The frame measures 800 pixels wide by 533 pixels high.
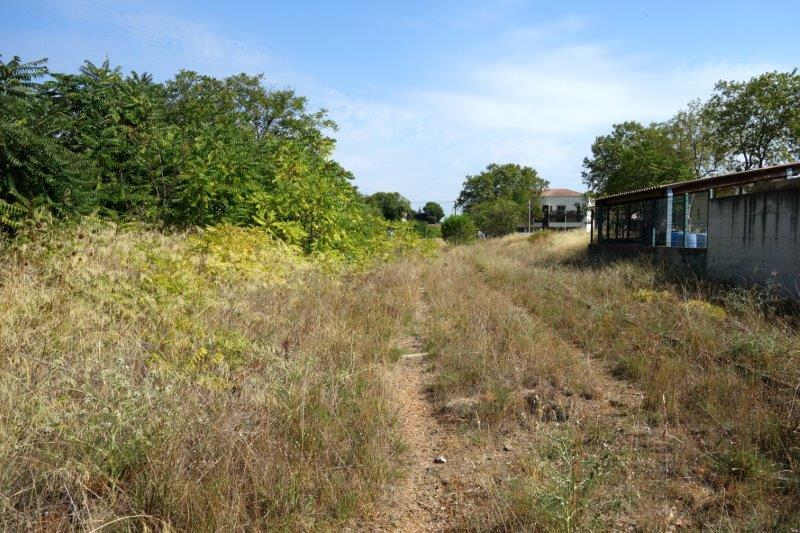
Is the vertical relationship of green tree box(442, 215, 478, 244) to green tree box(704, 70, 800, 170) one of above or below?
below

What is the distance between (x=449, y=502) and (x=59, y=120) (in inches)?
297

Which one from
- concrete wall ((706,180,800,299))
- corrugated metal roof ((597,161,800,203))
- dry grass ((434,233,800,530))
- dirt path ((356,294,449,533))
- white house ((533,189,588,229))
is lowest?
dirt path ((356,294,449,533))

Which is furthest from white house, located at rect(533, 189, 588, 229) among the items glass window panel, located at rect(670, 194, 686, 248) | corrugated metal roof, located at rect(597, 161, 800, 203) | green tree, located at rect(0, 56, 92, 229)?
green tree, located at rect(0, 56, 92, 229)

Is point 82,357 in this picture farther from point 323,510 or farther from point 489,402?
point 489,402

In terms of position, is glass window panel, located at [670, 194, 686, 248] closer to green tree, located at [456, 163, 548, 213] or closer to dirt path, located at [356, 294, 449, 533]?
dirt path, located at [356, 294, 449, 533]

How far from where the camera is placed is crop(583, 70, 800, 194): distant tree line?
32.7 m

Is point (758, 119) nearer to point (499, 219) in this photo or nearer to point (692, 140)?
point (692, 140)

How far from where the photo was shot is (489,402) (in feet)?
16.2

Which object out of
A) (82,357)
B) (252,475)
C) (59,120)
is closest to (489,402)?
→ (252,475)

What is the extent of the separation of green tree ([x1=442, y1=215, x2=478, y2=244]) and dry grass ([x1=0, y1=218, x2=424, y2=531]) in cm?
3931

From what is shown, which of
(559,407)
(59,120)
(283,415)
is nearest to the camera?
(283,415)

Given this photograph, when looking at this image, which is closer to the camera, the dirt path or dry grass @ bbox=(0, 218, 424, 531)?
dry grass @ bbox=(0, 218, 424, 531)

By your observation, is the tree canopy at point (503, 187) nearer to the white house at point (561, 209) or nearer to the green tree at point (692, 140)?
the white house at point (561, 209)

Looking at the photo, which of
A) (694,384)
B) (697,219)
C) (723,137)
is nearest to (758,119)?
(723,137)
